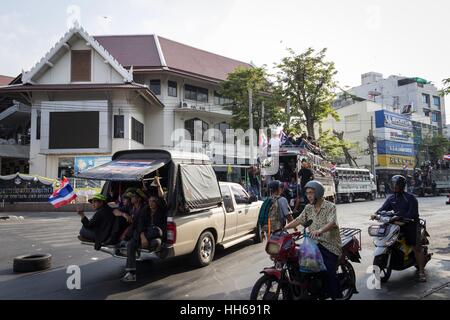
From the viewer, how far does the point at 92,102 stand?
24.6 metres

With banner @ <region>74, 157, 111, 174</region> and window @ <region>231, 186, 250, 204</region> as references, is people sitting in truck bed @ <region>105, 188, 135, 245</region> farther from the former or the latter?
banner @ <region>74, 157, 111, 174</region>

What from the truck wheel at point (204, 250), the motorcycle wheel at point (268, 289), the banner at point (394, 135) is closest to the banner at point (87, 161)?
the truck wheel at point (204, 250)

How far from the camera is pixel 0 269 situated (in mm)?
7145

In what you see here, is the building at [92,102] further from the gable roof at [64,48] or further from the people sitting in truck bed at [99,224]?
the people sitting in truck bed at [99,224]

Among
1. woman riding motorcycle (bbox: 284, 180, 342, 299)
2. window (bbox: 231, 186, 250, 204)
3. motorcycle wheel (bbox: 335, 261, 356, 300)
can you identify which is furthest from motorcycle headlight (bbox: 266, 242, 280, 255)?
window (bbox: 231, 186, 250, 204)

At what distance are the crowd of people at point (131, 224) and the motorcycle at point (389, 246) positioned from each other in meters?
3.44

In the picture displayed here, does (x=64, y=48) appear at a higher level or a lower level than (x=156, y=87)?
higher

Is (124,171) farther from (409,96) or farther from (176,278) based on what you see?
(409,96)

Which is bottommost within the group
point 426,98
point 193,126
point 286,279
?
point 286,279

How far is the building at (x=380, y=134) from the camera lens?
46188mm

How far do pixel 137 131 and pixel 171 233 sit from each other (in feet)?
72.6

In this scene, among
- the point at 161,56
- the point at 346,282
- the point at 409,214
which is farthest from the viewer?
the point at 161,56

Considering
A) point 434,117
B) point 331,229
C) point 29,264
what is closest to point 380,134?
point 434,117
